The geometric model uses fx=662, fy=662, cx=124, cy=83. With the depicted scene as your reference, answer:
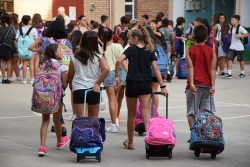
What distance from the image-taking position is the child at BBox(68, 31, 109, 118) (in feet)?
29.6

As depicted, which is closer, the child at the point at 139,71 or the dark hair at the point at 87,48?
the dark hair at the point at 87,48

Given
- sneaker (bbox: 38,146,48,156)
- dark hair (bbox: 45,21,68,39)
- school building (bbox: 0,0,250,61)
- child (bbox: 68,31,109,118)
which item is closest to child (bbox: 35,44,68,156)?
sneaker (bbox: 38,146,48,156)

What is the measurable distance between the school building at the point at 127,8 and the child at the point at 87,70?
1775 centimetres

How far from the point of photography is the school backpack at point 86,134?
8.51 metres

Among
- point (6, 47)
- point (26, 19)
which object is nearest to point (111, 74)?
point (26, 19)

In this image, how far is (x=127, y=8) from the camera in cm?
2908

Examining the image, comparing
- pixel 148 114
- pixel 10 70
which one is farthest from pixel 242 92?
pixel 148 114

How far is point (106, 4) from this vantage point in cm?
2806

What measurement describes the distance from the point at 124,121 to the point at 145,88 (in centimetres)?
330

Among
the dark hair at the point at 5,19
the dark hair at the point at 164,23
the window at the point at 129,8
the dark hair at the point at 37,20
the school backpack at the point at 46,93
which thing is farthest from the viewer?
the window at the point at 129,8

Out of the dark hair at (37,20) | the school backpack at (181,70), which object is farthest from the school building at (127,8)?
the dark hair at (37,20)

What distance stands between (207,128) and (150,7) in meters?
20.7

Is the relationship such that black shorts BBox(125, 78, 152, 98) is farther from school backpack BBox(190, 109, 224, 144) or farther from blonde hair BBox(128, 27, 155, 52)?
school backpack BBox(190, 109, 224, 144)

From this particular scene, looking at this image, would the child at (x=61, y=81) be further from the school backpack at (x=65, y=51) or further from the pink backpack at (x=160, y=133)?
the pink backpack at (x=160, y=133)
